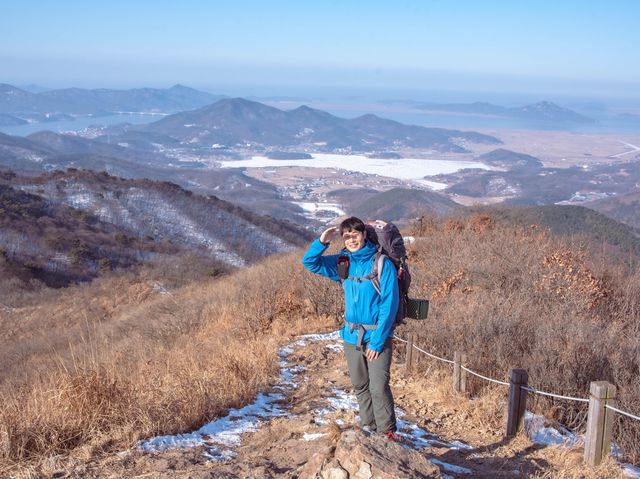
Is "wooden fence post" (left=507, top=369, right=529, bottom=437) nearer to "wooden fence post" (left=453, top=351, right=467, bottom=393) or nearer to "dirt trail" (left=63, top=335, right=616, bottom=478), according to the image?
"dirt trail" (left=63, top=335, right=616, bottom=478)

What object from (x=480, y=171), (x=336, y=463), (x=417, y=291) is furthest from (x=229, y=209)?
(x=480, y=171)

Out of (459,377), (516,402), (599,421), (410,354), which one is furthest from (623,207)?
(599,421)

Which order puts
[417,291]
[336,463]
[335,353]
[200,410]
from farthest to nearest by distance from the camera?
1. [417,291]
2. [335,353]
3. [200,410]
4. [336,463]

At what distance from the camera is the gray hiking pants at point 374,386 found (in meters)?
4.15

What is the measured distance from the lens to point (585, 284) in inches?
367

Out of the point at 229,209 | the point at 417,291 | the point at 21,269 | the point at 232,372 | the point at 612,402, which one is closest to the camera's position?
the point at 612,402

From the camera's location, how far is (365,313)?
407 cm

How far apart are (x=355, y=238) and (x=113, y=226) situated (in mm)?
36963

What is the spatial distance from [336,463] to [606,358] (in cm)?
455

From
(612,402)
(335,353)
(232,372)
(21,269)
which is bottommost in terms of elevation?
(21,269)

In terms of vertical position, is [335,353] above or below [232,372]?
below

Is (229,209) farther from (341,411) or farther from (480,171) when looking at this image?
(480,171)

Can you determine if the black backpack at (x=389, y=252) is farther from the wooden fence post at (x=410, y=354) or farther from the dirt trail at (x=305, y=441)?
the wooden fence post at (x=410, y=354)

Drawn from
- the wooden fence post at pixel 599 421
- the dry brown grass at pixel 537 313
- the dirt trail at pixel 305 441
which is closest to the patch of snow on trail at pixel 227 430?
the dirt trail at pixel 305 441
